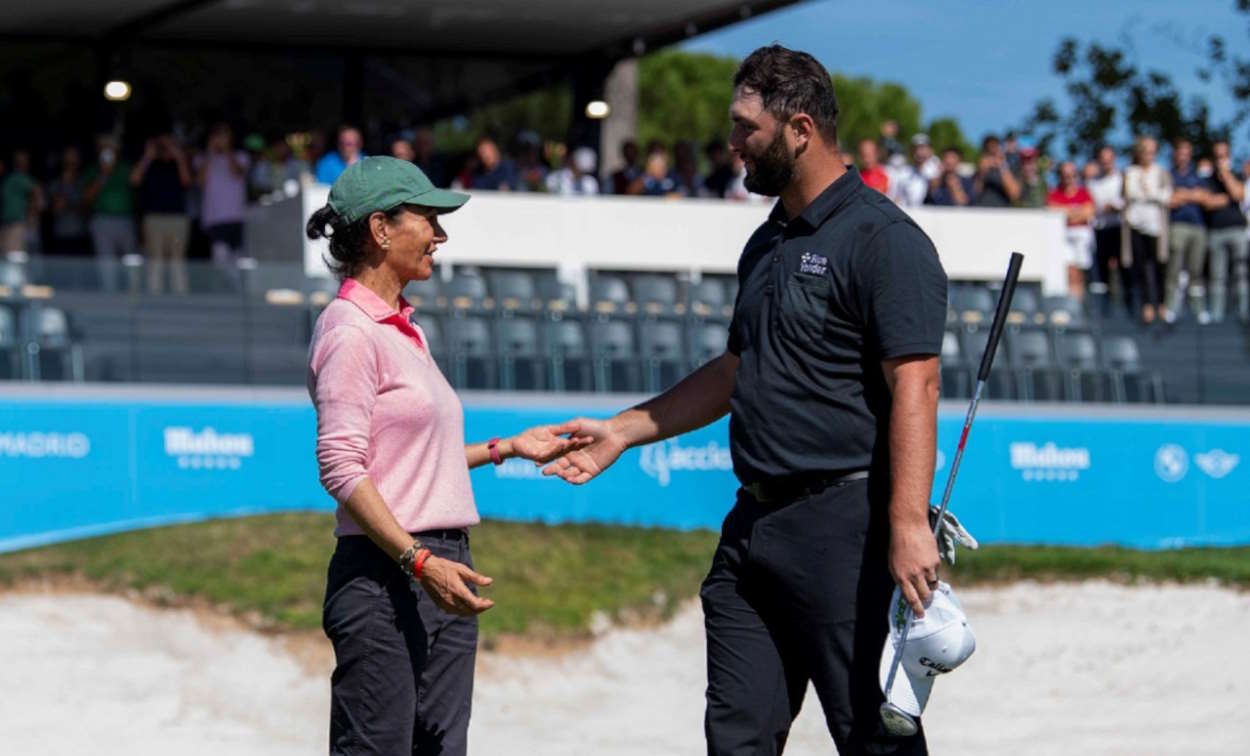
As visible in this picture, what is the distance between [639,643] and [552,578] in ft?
3.00

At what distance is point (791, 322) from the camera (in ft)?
15.2

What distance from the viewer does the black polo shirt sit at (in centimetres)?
450

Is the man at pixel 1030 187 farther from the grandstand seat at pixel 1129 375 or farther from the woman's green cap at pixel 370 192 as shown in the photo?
the woman's green cap at pixel 370 192

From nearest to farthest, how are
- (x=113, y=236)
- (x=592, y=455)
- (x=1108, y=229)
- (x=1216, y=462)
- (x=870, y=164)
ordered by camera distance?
(x=592, y=455)
(x=1216, y=462)
(x=113, y=236)
(x=870, y=164)
(x=1108, y=229)

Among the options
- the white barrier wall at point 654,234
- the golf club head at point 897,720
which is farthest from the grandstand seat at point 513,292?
the golf club head at point 897,720

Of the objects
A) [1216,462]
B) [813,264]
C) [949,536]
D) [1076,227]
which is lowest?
[1216,462]

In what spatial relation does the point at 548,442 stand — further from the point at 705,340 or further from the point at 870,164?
the point at 870,164

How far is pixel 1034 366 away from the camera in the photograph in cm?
1617

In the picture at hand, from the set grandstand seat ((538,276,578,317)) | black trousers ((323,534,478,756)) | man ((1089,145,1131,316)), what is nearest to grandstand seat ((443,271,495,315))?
grandstand seat ((538,276,578,317))

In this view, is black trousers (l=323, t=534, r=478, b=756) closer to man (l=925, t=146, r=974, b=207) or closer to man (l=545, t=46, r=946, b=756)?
man (l=545, t=46, r=946, b=756)

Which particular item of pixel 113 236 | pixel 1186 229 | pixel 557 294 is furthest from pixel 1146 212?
pixel 113 236

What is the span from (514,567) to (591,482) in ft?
6.87

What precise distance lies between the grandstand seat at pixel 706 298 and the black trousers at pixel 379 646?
11.9m

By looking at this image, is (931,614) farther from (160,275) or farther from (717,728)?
(160,275)
